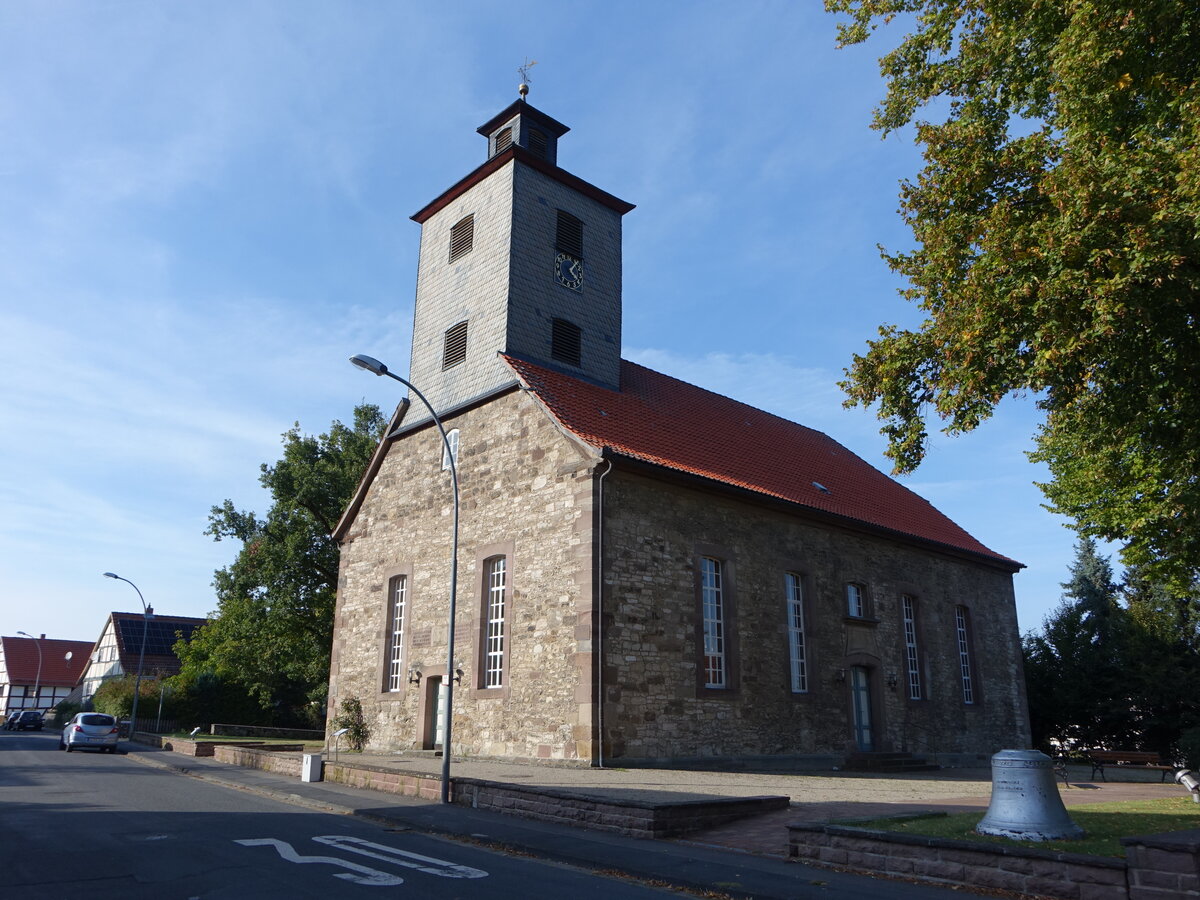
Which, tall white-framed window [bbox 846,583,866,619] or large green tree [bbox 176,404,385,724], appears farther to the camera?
large green tree [bbox 176,404,385,724]

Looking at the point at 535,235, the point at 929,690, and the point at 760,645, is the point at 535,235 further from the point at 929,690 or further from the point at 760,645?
the point at 929,690

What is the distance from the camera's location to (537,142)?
76.8ft

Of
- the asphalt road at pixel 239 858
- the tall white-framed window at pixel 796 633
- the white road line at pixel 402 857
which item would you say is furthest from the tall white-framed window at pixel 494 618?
the white road line at pixel 402 857

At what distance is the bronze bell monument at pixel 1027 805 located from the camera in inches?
307

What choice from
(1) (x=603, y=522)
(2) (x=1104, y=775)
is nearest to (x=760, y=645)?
(1) (x=603, y=522)

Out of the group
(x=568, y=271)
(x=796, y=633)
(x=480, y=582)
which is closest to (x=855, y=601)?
(x=796, y=633)

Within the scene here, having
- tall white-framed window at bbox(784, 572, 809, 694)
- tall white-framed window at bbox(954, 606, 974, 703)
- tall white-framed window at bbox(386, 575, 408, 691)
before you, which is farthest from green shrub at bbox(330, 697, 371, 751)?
tall white-framed window at bbox(954, 606, 974, 703)

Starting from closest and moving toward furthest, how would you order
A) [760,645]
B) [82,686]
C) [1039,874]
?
1. [1039,874]
2. [760,645]
3. [82,686]

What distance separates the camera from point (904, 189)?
1192cm

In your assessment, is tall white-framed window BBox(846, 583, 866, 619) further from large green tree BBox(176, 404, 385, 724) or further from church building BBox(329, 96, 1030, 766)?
large green tree BBox(176, 404, 385, 724)

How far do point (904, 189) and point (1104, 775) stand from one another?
16815 mm

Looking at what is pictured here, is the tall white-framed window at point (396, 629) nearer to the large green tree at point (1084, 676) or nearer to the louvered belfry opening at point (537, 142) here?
the louvered belfry opening at point (537, 142)

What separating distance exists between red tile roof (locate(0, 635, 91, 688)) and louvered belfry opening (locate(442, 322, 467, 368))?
233 ft

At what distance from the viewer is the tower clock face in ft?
71.4
